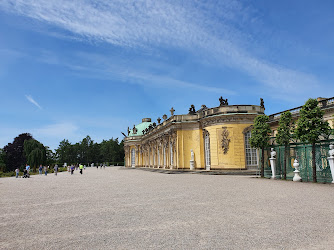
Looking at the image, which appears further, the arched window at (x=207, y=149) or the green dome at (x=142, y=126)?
the green dome at (x=142, y=126)

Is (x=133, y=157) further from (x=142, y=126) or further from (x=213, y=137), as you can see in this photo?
(x=213, y=137)

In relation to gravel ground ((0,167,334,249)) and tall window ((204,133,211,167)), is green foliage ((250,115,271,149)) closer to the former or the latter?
tall window ((204,133,211,167))

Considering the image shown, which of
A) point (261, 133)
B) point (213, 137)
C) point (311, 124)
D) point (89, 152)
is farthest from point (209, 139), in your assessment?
point (89, 152)

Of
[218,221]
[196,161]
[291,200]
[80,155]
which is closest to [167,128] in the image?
[196,161]

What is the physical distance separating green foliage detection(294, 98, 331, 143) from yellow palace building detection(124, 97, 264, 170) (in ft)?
38.5

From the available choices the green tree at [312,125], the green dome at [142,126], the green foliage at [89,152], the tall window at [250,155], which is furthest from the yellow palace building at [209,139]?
the green foliage at [89,152]

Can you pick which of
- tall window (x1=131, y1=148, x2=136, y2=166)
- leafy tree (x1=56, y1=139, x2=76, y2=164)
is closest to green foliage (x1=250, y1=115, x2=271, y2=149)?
tall window (x1=131, y1=148, x2=136, y2=166)

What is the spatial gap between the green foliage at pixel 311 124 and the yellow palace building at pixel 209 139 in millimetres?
11739

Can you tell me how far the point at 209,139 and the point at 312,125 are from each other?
1563 centimetres

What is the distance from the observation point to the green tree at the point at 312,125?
1620 cm

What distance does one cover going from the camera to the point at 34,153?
47.0m

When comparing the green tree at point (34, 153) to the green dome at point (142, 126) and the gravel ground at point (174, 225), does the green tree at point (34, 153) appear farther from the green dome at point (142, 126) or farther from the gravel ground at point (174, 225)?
the gravel ground at point (174, 225)

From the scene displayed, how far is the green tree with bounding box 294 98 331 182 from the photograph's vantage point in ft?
53.2

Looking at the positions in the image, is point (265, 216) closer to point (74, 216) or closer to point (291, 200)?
point (291, 200)
